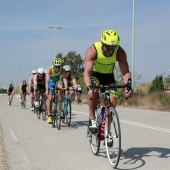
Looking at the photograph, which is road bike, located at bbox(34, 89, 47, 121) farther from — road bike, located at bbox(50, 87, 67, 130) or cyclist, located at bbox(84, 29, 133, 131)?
cyclist, located at bbox(84, 29, 133, 131)

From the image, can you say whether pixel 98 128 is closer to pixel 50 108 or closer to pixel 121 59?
pixel 121 59

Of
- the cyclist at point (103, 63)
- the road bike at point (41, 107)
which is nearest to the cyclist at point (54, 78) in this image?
the road bike at point (41, 107)

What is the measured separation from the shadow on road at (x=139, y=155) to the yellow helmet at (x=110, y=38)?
1961 mm

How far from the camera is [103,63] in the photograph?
6.16m

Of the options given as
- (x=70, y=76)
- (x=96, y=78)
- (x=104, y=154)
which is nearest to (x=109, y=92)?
(x=96, y=78)

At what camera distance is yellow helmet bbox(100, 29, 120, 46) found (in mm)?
5555

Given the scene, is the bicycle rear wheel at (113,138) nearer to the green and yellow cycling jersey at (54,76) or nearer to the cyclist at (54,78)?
the cyclist at (54,78)

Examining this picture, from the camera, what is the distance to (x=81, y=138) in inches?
330

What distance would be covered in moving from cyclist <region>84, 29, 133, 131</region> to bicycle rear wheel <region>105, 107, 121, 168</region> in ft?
1.47

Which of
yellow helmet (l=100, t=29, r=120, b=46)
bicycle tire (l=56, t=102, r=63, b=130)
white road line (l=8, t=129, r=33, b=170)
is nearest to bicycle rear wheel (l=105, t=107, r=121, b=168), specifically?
yellow helmet (l=100, t=29, r=120, b=46)

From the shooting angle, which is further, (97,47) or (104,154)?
(104,154)

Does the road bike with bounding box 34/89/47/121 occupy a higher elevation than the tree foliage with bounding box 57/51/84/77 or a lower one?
lower

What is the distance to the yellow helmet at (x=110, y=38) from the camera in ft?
18.2

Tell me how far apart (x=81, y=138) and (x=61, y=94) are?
2.62 m
